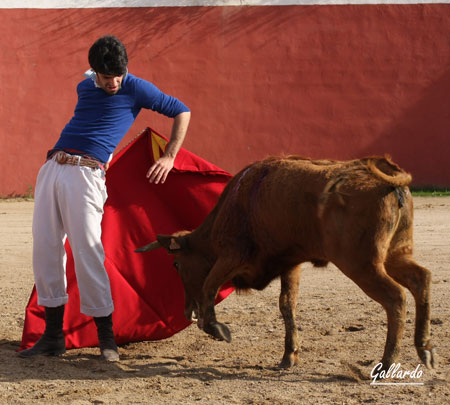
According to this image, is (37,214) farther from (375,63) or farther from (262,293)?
(375,63)

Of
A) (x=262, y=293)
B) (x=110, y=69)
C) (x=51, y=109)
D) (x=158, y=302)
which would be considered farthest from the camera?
(x=51, y=109)

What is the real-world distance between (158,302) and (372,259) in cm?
176

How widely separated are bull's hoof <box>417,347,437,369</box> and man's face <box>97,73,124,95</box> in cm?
214

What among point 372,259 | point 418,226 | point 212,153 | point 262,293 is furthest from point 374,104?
point 372,259

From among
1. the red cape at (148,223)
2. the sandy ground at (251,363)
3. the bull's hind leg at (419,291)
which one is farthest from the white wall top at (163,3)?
the bull's hind leg at (419,291)

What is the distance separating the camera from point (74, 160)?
429cm

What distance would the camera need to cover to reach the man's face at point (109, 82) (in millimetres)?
4195

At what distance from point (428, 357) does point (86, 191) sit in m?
2.02

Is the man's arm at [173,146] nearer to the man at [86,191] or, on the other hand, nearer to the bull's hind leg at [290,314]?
the man at [86,191]

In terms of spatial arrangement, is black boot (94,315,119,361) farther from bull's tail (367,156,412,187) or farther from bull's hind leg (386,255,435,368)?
bull's tail (367,156,412,187)

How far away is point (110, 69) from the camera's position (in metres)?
4.13

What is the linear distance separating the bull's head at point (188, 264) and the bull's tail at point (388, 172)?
1.22 m

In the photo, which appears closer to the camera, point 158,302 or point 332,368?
point 332,368

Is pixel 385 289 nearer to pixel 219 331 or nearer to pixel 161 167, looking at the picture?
pixel 219 331
